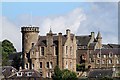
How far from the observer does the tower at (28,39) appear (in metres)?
67.9

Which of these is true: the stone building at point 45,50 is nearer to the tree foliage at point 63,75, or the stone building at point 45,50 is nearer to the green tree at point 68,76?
the tree foliage at point 63,75

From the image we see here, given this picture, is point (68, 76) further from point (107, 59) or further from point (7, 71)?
point (107, 59)

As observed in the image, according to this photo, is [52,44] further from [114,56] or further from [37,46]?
[114,56]

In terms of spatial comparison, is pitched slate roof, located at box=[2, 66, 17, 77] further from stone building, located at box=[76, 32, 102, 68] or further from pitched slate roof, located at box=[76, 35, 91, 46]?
pitched slate roof, located at box=[76, 35, 91, 46]

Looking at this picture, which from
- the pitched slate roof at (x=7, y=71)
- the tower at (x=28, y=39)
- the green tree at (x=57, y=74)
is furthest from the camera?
the tower at (x=28, y=39)

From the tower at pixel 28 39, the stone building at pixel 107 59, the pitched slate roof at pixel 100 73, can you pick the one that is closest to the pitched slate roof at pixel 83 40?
the stone building at pixel 107 59

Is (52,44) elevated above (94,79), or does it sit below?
above

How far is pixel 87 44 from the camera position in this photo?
271 ft

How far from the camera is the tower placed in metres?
67.9


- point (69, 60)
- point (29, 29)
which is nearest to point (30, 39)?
point (29, 29)

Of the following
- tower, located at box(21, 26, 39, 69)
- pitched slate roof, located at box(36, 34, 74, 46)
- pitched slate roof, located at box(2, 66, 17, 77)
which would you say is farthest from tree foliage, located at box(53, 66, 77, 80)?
pitched slate roof, located at box(2, 66, 17, 77)

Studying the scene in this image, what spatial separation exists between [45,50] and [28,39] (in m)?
2.81

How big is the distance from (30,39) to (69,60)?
20.0 feet

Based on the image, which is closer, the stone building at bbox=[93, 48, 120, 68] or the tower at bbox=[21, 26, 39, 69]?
the tower at bbox=[21, 26, 39, 69]
